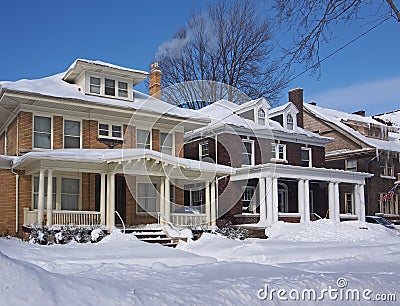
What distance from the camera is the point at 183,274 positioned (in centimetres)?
815

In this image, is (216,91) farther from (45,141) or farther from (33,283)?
(33,283)

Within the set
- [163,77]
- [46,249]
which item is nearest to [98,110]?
[46,249]

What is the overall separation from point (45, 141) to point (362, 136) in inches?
912

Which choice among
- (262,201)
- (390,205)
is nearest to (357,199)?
(262,201)

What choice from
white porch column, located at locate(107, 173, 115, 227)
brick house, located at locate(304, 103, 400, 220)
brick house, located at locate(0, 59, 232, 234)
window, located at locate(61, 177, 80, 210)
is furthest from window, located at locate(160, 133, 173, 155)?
brick house, located at locate(304, 103, 400, 220)

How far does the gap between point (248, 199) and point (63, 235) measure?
12621mm

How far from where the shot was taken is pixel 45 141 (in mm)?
19938

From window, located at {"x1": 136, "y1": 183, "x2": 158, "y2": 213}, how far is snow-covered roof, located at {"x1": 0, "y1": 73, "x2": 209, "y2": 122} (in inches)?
132

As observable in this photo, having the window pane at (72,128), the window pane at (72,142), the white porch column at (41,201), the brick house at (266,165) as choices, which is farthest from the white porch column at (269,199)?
the white porch column at (41,201)

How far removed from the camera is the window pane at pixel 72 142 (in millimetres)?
20470

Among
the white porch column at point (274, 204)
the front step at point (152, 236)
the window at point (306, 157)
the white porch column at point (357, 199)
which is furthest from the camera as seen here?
the window at point (306, 157)

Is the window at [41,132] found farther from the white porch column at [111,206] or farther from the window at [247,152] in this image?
the window at [247,152]

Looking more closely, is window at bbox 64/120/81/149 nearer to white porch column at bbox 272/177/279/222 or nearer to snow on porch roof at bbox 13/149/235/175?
snow on porch roof at bbox 13/149/235/175

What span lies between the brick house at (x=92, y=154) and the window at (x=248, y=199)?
5260mm
